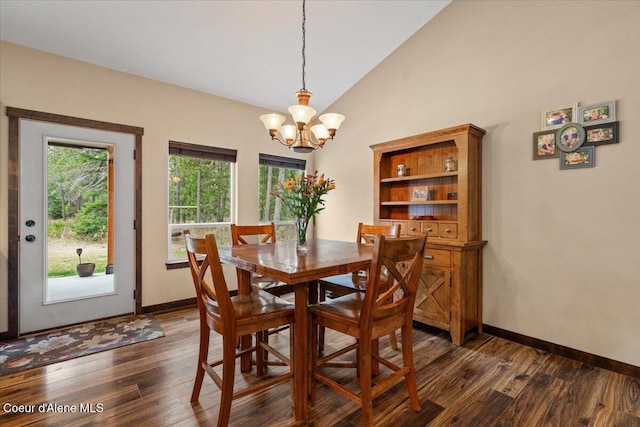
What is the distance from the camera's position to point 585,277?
7.82ft

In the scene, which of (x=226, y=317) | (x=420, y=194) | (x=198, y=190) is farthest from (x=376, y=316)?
(x=198, y=190)

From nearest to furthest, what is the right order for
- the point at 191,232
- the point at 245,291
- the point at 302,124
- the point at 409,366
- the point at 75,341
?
the point at 409,366 → the point at 245,291 → the point at 302,124 → the point at 75,341 → the point at 191,232

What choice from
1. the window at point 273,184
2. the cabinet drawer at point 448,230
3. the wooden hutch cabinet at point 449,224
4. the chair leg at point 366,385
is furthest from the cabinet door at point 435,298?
the window at point 273,184

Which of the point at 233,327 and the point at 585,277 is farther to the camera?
the point at 585,277

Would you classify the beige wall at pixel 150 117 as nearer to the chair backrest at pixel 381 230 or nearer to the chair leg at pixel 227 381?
the chair backrest at pixel 381 230

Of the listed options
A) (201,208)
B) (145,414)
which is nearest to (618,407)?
(145,414)

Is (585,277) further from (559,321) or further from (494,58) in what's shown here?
(494,58)

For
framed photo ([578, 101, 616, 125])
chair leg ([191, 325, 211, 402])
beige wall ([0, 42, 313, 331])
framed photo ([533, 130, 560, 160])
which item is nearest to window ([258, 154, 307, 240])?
beige wall ([0, 42, 313, 331])

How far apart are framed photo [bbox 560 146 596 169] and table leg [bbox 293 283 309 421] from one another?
235cm

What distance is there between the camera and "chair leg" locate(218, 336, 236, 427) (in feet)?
5.11

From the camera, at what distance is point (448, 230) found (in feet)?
9.39

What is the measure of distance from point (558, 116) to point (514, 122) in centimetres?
32

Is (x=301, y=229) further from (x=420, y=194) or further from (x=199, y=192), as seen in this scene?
(x=199, y=192)

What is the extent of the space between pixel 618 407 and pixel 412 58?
348cm
